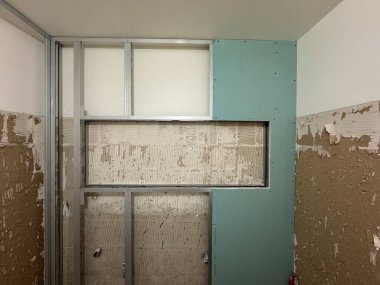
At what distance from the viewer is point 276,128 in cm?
185

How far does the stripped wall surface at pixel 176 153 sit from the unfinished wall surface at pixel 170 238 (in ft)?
0.51

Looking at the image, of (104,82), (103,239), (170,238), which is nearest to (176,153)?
(170,238)

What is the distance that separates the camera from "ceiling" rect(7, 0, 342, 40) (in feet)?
4.53

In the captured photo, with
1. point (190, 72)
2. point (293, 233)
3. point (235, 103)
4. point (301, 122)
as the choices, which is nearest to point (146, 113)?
point (190, 72)

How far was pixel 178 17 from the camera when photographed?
5.02 ft

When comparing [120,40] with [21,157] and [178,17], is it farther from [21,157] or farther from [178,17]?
[21,157]

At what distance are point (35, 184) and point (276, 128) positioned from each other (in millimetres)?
1780

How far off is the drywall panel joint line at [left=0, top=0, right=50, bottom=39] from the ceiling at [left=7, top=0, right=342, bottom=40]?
0.08 feet

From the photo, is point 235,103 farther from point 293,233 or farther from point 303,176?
point 293,233

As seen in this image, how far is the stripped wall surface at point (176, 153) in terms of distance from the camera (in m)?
1.96

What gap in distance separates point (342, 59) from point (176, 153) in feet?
4.08

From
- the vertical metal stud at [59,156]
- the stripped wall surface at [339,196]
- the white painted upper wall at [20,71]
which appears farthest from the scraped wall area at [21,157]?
the stripped wall surface at [339,196]

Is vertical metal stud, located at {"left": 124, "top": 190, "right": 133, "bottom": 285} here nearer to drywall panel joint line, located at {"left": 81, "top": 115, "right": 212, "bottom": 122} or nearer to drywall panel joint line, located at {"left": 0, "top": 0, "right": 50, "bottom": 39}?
drywall panel joint line, located at {"left": 81, "top": 115, "right": 212, "bottom": 122}

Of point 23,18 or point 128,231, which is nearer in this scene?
point 23,18
